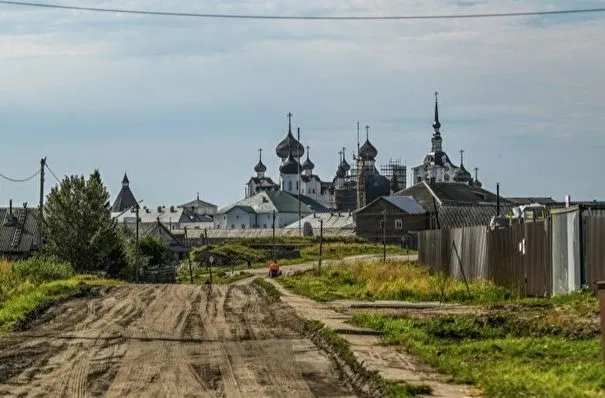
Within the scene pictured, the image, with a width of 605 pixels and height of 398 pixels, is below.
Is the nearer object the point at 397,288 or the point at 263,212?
the point at 397,288

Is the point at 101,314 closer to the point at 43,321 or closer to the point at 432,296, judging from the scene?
the point at 43,321

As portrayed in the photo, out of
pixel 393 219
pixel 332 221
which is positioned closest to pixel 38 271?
pixel 393 219

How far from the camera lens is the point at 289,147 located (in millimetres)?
176625

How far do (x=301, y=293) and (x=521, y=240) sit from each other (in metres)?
7.78

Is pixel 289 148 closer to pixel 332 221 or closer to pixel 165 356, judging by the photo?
pixel 332 221

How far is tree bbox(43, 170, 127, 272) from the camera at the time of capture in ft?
193

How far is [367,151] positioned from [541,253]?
136 m

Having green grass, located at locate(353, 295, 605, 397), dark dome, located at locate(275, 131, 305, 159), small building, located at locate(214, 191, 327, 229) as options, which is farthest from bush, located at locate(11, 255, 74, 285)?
dark dome, located at locate(275, 131, 305, 159)

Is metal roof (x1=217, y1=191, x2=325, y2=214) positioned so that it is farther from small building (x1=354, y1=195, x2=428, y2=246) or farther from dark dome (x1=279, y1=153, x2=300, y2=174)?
small building (x1=354, y1=195, x2=428, y2=246)

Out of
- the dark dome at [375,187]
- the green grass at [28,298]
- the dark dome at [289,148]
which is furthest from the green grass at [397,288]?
the dark dome at [289,148]

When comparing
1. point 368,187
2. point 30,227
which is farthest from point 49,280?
point 368,187

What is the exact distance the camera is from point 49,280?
39906 millimetres

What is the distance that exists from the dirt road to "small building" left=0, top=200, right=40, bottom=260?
5643 cm

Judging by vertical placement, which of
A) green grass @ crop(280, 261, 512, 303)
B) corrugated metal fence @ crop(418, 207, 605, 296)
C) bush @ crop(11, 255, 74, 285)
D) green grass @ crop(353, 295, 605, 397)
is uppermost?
corrugated metal fence @ crop(418, 207, 605, 296)
